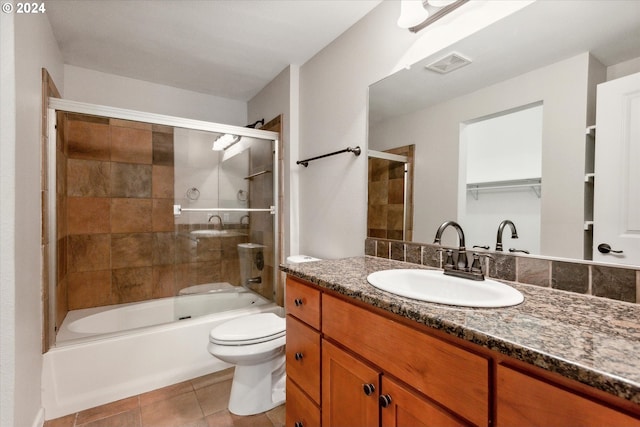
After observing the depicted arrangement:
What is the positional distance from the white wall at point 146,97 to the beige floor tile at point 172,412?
2415 mm

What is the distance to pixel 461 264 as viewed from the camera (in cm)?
113

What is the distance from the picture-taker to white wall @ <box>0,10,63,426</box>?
1146 mm

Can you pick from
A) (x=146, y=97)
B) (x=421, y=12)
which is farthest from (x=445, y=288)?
(x=146, y=97)

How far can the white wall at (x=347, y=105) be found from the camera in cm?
134

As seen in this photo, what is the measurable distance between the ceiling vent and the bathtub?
6.75 feet

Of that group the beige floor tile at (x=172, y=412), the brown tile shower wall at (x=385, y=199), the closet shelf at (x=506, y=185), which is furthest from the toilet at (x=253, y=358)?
the closet shelf at (x=506, y=185)

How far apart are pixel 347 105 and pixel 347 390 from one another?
1.58 metres

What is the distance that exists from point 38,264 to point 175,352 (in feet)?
3.21

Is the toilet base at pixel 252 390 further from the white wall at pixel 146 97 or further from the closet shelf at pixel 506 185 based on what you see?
the white wall at pixel 146 97

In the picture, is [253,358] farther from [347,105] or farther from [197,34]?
[197,34]

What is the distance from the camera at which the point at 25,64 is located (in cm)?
133

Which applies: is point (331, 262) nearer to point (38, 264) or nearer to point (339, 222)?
point (339, 222)

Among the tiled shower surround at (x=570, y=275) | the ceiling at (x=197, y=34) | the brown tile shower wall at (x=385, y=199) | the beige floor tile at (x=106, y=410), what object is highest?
the ceiling at (x=197, y=34)

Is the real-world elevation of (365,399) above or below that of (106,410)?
above
